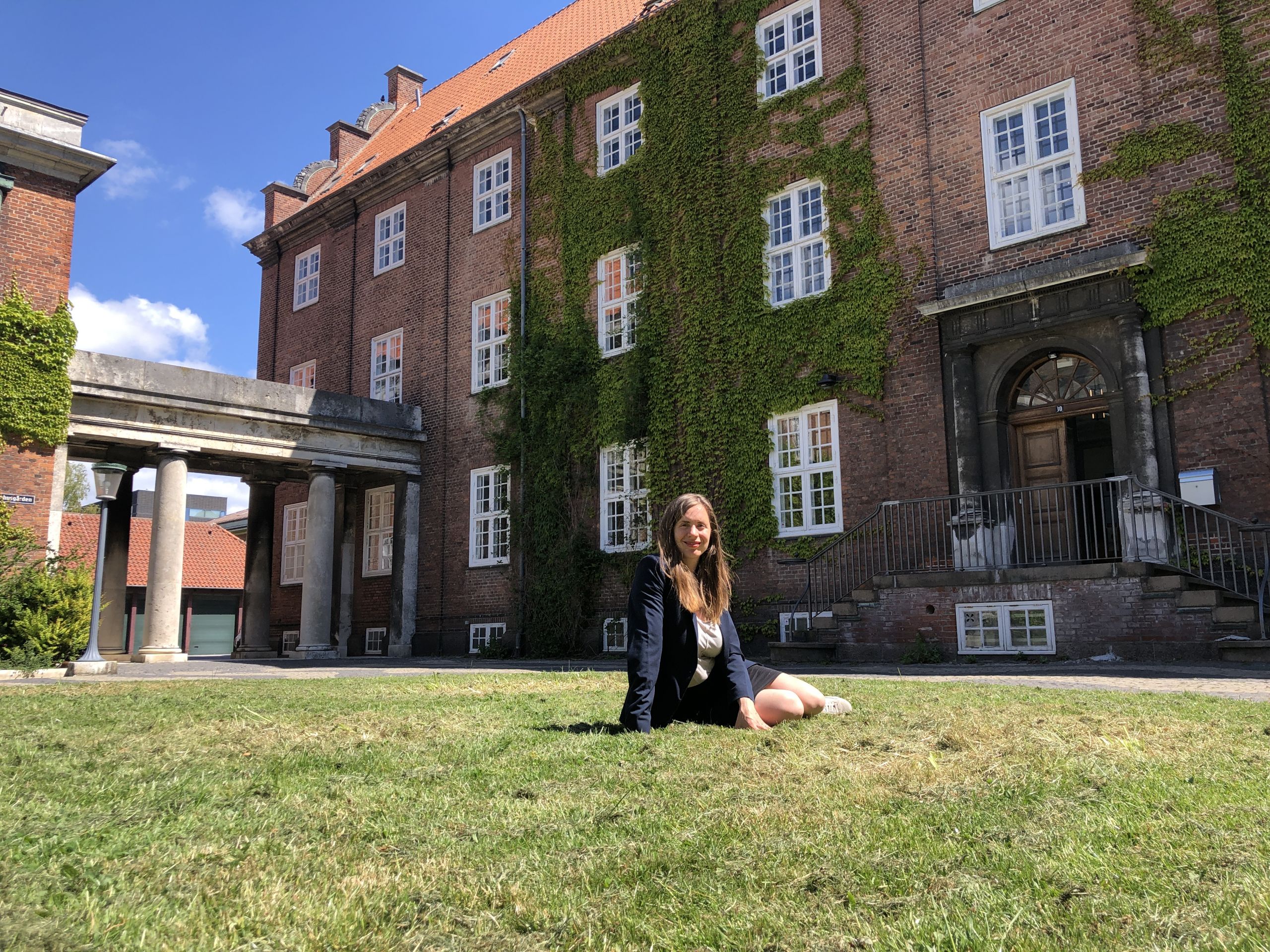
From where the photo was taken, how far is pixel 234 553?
1732 inches

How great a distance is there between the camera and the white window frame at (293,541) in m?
29.0

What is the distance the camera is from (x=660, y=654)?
541 cm

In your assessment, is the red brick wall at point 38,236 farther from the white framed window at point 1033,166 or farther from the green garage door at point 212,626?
the green garage door at point 212,626

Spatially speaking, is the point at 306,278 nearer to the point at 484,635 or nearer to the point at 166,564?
the point at 166,564

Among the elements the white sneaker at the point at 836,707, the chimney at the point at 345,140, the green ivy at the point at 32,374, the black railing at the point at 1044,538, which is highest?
the chimney at the point at 345,140

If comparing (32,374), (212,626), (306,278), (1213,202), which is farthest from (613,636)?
(212,626)

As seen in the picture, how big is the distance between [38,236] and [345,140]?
14.8m

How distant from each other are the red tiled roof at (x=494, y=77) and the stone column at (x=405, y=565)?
9.56 meters

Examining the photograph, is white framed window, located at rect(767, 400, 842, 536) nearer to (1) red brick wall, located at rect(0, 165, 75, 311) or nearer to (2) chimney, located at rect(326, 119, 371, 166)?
(1) red brick wall, located at rect(0, 165, 75, 311)

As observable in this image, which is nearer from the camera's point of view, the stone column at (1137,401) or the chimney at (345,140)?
the stone column at (1137,401)

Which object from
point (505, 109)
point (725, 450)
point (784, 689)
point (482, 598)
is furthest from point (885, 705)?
point (505, 109)

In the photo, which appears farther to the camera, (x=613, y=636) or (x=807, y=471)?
(x=613, y=636)

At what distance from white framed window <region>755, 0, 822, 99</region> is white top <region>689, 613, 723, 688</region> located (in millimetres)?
15116

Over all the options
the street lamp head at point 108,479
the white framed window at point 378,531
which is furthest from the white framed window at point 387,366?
the street lamp head at point 108,479
